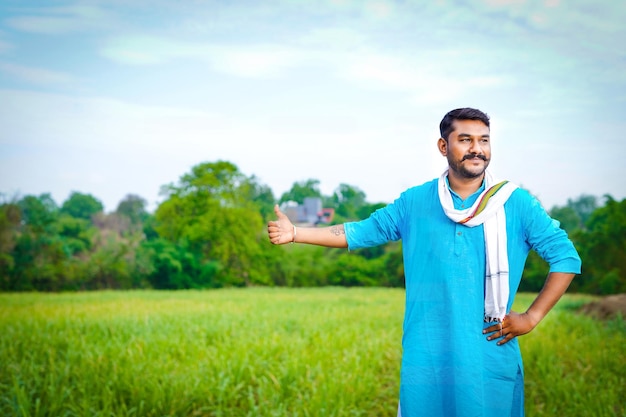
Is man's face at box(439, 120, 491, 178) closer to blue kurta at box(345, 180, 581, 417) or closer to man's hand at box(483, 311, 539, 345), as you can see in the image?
blue kurta at box(345, 180, 581, 417)

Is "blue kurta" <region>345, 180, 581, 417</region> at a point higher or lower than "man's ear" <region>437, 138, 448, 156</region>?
lower

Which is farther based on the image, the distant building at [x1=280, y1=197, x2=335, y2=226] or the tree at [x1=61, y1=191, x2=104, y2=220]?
the tree at [x1=61, y1=191, x2=104, y2=220]

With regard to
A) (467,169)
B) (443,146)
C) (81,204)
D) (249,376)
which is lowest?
(249,376)

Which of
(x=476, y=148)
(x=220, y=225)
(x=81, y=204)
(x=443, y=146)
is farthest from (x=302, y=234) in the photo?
(x=81, y=204)

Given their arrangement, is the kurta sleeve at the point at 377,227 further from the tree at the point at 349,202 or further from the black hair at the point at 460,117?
the tree at the point at 349,202

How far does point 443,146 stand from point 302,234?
0.73 m

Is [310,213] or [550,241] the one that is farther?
[310,213]

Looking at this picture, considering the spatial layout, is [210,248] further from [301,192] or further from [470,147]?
[470,147]

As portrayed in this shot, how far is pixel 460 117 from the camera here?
87.2 inches

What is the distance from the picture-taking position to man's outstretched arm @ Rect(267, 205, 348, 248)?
242cm

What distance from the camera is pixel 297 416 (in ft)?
13.5

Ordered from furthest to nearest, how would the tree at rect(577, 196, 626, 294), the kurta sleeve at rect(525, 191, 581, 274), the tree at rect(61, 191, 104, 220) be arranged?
1. the tree at rect(61, 191, 104, 220)
2. the tree at rect(577, 196, 626, 294)
3. the kurta sleeve at rect(525, 191, 581, 274)

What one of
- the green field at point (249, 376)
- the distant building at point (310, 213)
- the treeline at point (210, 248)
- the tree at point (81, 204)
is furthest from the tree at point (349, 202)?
the tree at point (81, 204)

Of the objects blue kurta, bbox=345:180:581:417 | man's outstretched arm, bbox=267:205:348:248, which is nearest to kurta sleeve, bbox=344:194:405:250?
man's outstretched arm, bbox=267:205:348:248
